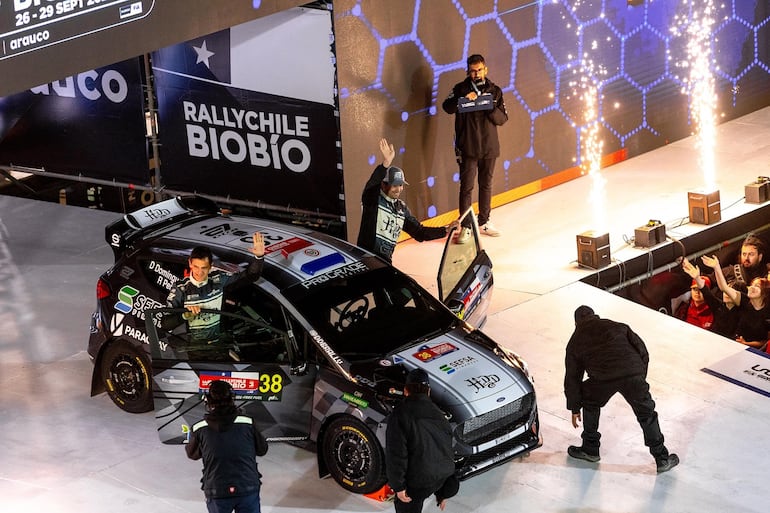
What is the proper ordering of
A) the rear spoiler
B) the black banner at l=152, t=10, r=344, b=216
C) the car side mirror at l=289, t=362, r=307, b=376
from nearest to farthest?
the car side mirror at l=289, t=362, r=307, b=376, the rear spoiler, the black banner at l=152, t=10, r=344, b=216

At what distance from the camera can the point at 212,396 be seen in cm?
762

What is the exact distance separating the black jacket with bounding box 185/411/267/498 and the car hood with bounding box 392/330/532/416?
1.67 m

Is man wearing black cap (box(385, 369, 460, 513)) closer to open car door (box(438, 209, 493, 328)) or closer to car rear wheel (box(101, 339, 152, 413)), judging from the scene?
open car door (box(438, 209, 493, 328))

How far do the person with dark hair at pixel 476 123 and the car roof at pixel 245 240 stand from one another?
134 inches

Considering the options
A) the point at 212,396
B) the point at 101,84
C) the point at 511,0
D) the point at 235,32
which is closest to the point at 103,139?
the point at 101,84

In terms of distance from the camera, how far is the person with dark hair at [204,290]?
948 cm

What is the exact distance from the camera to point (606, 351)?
8.99m

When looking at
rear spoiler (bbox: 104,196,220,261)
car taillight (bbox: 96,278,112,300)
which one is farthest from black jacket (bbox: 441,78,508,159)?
car taillight (bbox: 96,278,112,300)

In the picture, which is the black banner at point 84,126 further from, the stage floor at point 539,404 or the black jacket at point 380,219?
the black jacket at point 380,219

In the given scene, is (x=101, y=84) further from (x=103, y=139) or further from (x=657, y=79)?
(x=657, y=79)

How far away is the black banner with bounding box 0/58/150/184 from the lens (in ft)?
46.7

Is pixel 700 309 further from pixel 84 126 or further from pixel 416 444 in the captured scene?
pixel 84 126

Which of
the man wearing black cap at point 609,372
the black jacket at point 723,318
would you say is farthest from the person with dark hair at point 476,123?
the man wearing black cap at point 609,372

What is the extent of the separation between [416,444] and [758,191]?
26.5 feet
